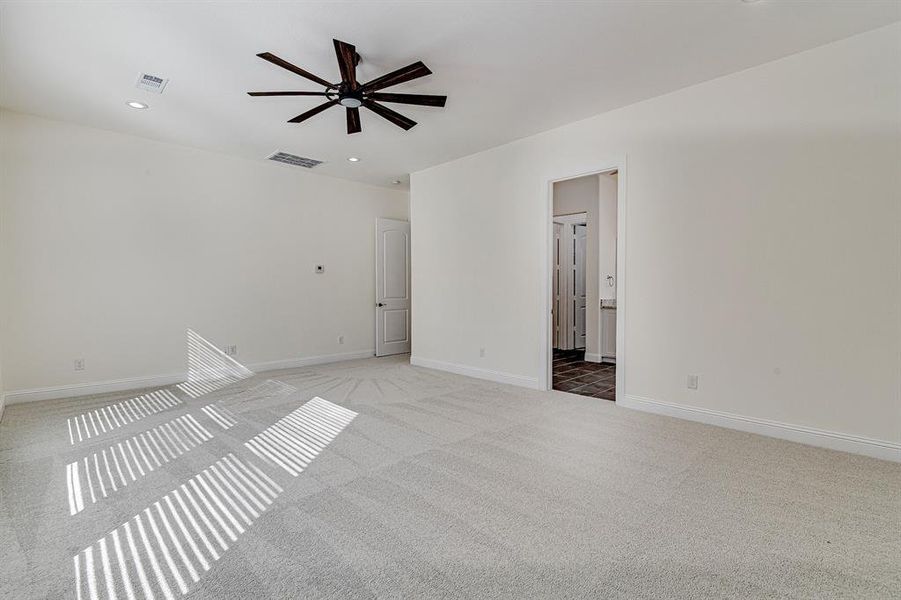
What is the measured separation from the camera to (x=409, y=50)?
119 inches

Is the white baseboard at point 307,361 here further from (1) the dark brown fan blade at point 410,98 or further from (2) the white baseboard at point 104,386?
(1) the dark brown fan blade at point 410,98

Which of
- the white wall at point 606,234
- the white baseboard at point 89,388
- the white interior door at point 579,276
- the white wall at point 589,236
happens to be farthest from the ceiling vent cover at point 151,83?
the white interior door at point 579,276

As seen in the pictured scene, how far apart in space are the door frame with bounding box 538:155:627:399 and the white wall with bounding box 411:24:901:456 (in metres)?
0.04

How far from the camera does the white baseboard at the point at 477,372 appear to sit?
16.1 feet

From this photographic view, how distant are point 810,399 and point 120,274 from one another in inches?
262

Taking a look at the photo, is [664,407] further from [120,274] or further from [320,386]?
[120,274]

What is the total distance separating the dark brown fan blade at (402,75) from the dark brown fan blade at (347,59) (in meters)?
0.14

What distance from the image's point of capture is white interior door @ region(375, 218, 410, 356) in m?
7.18

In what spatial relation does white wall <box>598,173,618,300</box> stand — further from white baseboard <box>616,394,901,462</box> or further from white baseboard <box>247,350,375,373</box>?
white baseboard <box>247,350,375,373</box>

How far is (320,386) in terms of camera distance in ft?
16.4

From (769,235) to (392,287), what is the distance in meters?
5.37

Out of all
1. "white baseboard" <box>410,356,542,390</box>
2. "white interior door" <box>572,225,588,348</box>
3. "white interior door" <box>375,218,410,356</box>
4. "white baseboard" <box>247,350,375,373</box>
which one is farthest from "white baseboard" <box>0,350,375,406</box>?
"white interior door" <box>572,225,588,348</box>

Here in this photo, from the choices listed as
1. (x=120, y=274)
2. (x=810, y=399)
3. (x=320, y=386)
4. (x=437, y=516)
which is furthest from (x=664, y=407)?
(x=120, y=274)

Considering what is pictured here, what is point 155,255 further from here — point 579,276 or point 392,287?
point 579,276
